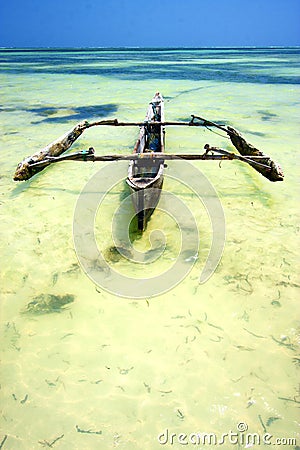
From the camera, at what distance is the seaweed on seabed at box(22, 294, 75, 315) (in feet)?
10.3

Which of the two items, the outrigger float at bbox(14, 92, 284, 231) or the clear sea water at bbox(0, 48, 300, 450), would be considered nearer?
the clear sea water at bbox(0, 48, 300, 450)

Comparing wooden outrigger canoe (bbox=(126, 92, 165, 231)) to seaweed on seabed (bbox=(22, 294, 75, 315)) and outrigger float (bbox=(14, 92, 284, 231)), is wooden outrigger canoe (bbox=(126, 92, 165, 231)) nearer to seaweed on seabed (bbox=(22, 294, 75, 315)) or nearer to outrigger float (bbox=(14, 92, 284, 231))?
outrigger float (bbox=(14, 92, 284, 231))

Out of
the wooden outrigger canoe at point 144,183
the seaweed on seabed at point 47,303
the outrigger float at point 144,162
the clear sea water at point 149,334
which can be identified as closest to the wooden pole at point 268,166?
the outrigger float at point 144,162

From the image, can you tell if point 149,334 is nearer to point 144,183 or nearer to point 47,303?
point 47,303

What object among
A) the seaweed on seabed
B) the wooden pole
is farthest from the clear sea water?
the wooden pole

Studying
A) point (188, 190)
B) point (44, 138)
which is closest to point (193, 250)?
point (188, 190)

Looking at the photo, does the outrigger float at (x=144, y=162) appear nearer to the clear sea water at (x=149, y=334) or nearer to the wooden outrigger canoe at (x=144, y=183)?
the wooden outrigger canoe at (x=144, y=183)

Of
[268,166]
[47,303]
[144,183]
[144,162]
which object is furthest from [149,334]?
[268,166]

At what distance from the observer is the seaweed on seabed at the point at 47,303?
3.15 meters

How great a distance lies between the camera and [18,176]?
4.95 metres

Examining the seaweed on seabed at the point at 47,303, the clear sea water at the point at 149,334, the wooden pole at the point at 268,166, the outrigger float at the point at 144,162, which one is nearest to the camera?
the clear sea water at the point at 149,334

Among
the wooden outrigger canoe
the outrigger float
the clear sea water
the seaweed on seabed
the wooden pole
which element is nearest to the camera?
the clear sea water

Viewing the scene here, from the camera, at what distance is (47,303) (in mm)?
3244

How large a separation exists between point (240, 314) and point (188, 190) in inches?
125
